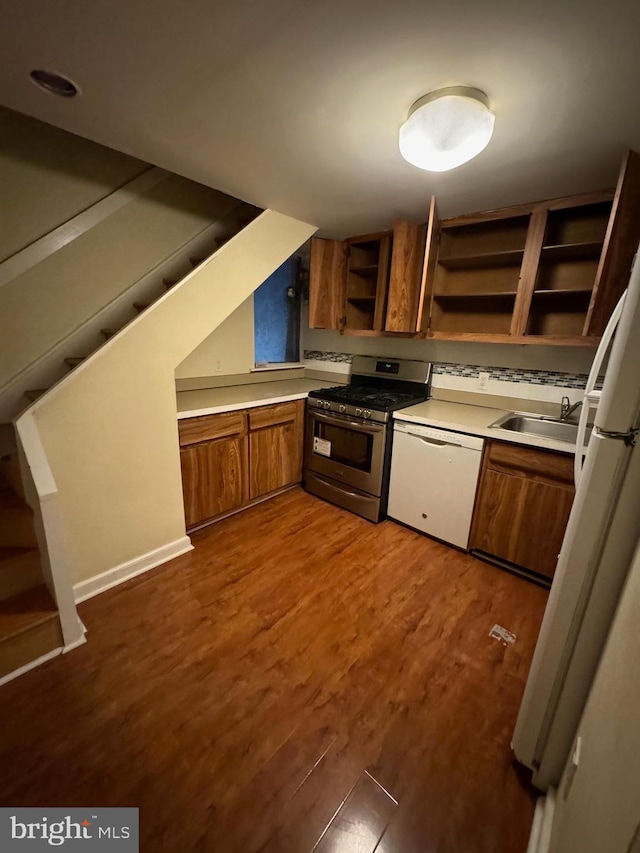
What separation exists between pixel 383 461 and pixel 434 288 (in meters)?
1.33

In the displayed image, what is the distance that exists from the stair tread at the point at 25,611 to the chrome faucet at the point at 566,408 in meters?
2.96

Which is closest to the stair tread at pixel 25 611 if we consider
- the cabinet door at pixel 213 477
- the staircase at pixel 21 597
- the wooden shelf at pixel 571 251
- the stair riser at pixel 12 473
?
the staircase at pixel 21 597

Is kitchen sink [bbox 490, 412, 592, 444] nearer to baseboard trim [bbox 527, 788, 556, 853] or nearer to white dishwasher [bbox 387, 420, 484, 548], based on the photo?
white dishwasher [bbox 387, 420, 484, 548]

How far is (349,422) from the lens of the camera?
103 inches

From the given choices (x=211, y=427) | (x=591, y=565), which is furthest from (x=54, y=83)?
(x=591, y=565)

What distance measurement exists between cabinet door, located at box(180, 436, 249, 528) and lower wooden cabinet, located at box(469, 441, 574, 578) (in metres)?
1.66

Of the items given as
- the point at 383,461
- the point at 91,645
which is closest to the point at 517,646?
the point at 383,461

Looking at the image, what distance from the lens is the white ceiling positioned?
34.9 inches

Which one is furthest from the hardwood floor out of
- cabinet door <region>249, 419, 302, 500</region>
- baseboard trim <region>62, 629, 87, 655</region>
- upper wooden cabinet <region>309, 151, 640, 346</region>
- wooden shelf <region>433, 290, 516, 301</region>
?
wooden shelf <region>433, 290, 516, 301</region>

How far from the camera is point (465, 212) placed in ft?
7.30

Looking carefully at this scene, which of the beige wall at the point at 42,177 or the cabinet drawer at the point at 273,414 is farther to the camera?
the cabinet drawer at the point at 273,414

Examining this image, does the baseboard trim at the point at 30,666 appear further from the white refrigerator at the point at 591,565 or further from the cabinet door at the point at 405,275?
the cabinet door at the point at 405,275

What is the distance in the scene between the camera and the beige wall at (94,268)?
2004 mm

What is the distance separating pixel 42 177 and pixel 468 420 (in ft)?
9.72
